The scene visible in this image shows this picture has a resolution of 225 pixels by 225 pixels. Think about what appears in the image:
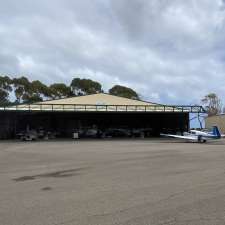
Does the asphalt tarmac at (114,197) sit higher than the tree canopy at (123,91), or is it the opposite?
the tree canopy at (123,91)

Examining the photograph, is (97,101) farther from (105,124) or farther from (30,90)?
(30,90)

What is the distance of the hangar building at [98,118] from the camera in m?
49.6

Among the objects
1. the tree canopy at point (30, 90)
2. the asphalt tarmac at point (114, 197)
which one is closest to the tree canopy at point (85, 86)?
the tree canopy at point (30, 90)

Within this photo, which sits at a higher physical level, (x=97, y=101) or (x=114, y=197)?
(x=97, y=101)

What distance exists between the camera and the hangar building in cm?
4956

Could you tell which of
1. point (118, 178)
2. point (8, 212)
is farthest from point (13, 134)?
point (8, 212)

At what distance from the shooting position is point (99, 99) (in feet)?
177

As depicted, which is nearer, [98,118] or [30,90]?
[98,118]

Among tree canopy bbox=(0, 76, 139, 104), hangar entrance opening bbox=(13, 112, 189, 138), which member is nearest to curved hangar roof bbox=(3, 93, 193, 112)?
hangar entrance opening bbox=(13, 112, 189, 138)

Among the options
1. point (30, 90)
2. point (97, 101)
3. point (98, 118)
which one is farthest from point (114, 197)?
point (30, 90)

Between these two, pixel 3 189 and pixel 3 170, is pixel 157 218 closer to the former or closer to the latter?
pixel 3 189

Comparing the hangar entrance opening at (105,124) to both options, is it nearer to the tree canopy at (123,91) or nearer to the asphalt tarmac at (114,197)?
the tree canopy at (123,91)

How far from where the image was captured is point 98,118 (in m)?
58.6

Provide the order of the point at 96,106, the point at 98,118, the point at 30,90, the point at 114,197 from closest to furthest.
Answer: the point at 114,197 < the point at 96,106 < the point at 98,118 < the point at 30,90
